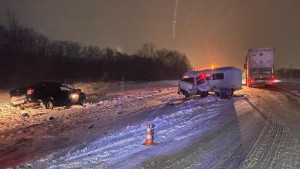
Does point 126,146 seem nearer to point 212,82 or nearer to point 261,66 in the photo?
point 212,82

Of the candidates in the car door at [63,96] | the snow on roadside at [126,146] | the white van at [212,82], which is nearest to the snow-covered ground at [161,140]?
the snow on roadside at [126,146]

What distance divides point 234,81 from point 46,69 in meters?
48.9

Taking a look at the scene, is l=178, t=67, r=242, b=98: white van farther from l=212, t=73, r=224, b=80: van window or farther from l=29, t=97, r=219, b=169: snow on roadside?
l=29, t=97, r=219, b=169: snow on roadside

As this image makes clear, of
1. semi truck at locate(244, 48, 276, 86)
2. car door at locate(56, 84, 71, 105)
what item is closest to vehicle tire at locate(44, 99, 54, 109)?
car door at locate(56, 84, 71, 105)

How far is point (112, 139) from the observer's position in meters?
12.2

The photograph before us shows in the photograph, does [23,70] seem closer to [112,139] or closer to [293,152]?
[112,139]

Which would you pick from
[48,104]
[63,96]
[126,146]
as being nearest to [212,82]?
[63,96]

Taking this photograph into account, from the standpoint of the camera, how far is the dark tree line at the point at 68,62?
206 ft

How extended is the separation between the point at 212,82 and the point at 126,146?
16.3 m

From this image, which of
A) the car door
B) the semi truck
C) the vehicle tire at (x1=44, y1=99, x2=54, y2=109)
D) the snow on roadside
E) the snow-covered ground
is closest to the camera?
the snow-covered ground

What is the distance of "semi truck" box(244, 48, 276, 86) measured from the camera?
128 ft

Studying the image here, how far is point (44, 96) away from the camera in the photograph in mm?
22422

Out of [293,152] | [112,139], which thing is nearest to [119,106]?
[112,139]

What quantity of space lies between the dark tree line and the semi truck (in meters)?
29.3
